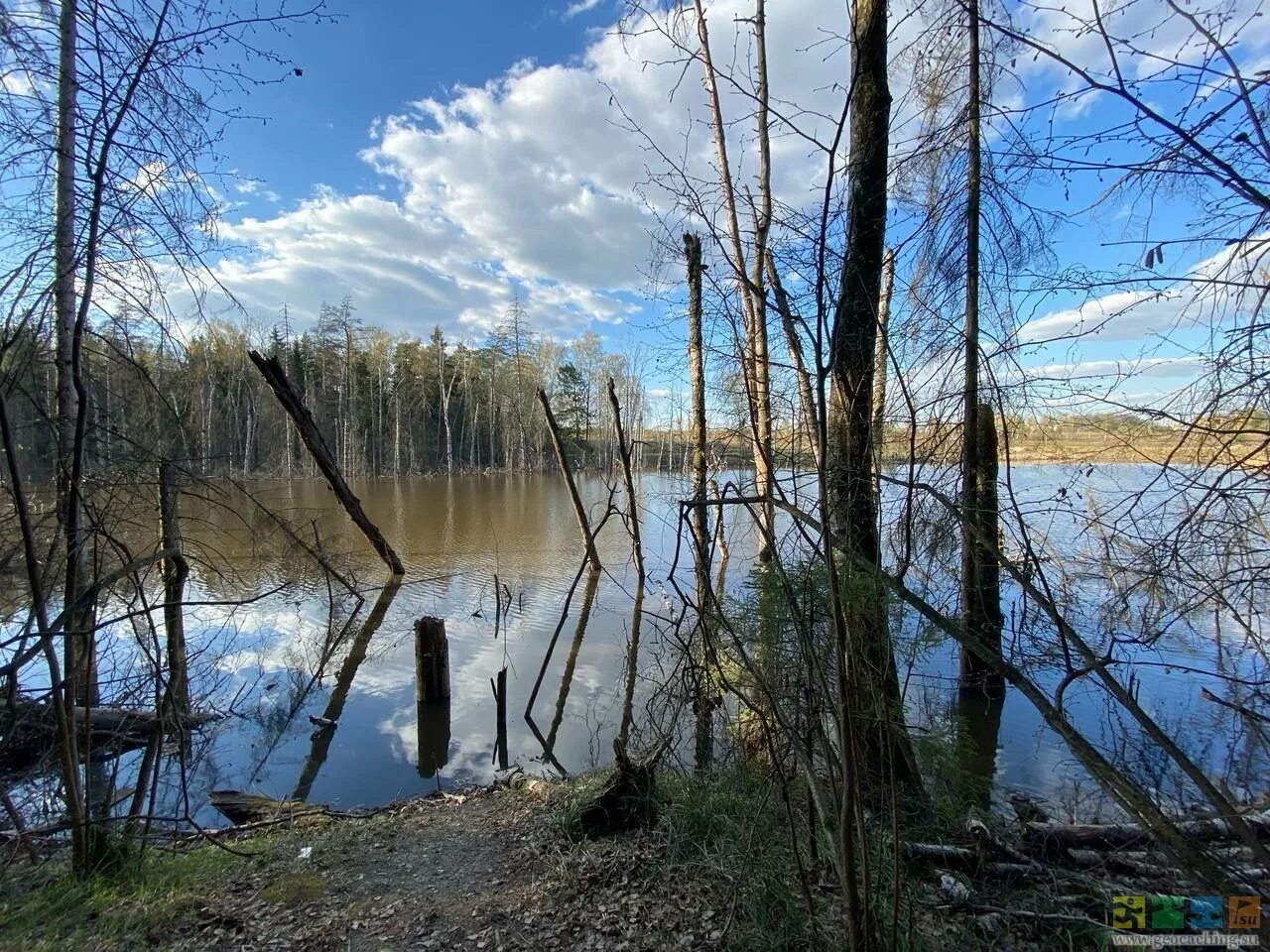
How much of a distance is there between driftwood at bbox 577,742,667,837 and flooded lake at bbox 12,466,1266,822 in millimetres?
776

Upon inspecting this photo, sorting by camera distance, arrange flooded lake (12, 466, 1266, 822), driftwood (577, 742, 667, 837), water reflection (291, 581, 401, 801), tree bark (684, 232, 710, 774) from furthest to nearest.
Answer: water reflection (291, 581, 401, 801) → flooded lake (12, 466, 1266, 822) → driftwood (577, 742, 667, 837) → tree bark (684, 232, 710, 774)

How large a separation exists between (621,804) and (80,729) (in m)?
4.43

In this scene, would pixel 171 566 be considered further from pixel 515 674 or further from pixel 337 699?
pixel 515 674

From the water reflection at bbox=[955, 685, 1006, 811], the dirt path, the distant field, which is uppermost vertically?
the distant field

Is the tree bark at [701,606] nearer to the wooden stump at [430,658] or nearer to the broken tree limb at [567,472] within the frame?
the wooden stump at [430,658]

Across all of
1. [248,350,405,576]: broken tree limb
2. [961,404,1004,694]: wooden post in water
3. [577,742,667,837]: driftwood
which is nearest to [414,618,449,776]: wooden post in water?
[248,350,405,576]: broken tree limb

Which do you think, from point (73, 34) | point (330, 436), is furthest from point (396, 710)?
point (330, 436)

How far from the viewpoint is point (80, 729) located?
4.56m

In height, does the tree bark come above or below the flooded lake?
above

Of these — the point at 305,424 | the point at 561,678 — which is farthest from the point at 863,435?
the point at 305,424

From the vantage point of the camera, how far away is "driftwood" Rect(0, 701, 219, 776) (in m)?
3.07

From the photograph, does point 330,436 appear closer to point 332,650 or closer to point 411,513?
point 411,513

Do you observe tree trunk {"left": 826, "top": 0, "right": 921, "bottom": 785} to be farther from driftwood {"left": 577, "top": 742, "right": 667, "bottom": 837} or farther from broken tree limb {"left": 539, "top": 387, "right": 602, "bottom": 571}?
broken tree limb {"left": 539, "top": 387, "right": 602, "bottom": 571}

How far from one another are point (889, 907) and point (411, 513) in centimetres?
2378
